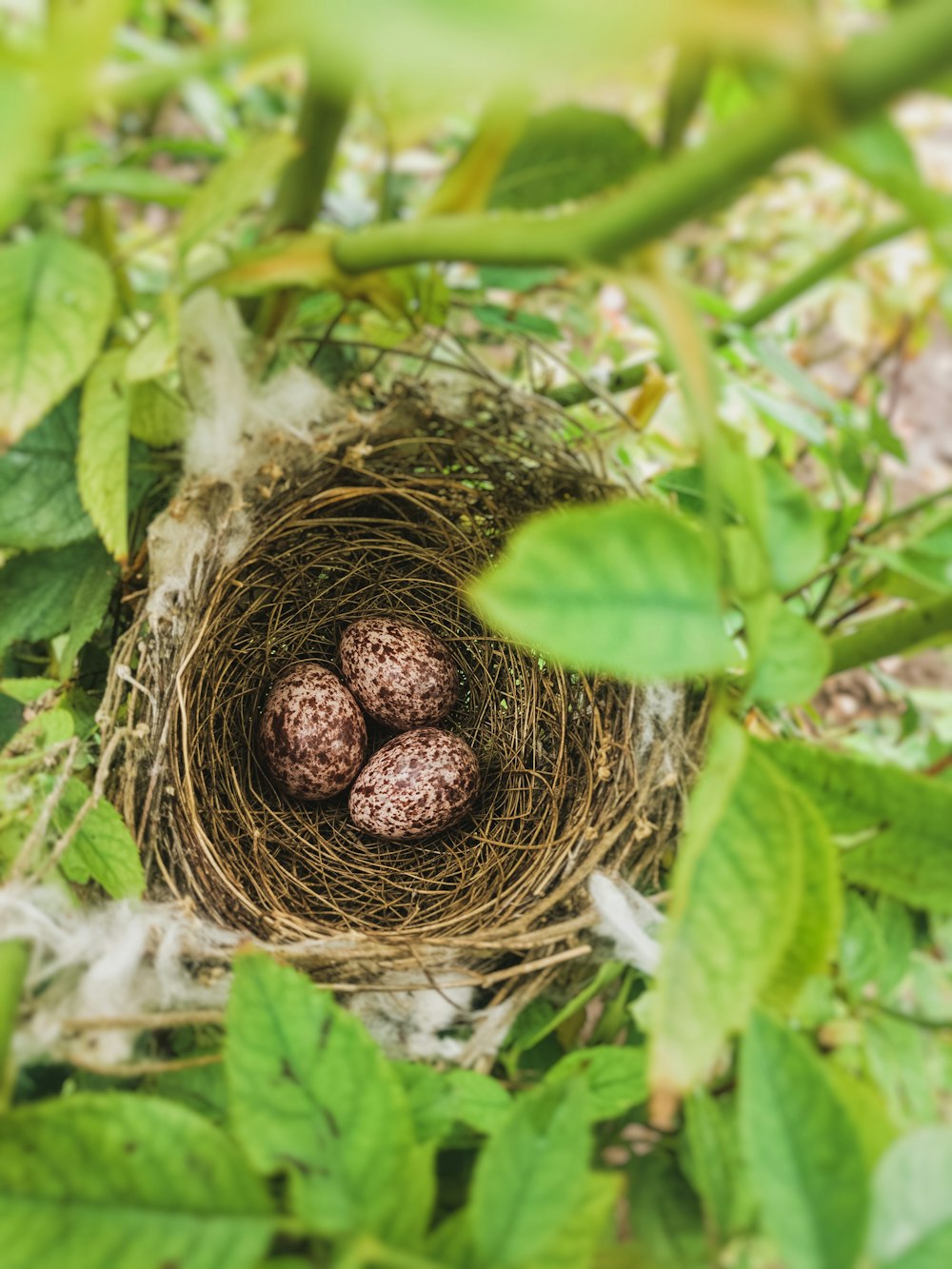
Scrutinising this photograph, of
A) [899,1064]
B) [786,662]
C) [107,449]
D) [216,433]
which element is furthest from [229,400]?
[899,1064]

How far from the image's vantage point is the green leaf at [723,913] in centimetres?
38

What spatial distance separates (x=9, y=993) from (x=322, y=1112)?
21 cm

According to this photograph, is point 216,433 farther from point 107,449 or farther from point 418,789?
point 418,789

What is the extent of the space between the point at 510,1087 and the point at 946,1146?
1.28 ft

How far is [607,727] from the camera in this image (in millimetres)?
946

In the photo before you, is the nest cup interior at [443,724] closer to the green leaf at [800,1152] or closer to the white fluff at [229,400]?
the white fluff at [229,400]

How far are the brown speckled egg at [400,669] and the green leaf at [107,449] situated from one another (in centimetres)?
71

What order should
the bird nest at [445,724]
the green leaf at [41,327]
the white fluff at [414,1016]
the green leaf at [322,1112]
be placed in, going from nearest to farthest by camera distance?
the green leaf at [322,1112]
the green leaf at [41,327]
the white fluff at [414,1016]
the bird nest at [445,724]

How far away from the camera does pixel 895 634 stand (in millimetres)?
609

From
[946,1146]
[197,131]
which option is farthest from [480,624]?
[197,131]

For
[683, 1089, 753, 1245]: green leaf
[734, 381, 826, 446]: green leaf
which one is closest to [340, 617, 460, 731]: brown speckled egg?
[734, 381, 826, 446]: green leaf

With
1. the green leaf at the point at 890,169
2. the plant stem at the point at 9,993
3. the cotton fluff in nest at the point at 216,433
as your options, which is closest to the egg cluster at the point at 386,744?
the cotton fluff in nest at the point at 216,433

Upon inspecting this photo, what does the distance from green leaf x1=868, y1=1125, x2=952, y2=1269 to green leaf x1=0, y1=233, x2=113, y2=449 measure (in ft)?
1.90

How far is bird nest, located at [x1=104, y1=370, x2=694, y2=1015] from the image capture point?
0.80 meters
